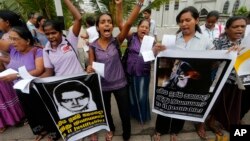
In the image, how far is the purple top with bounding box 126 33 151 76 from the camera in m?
2.62

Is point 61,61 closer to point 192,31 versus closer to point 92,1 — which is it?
point 192,31

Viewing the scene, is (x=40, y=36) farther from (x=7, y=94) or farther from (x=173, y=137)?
(x=173, y=137)

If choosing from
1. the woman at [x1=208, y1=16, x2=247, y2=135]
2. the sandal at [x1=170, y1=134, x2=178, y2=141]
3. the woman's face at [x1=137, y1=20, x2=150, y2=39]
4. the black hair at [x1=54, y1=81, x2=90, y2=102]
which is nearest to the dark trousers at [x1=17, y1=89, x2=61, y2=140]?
the black hair at [x1=54, y1=81, x2=90, y2=102]

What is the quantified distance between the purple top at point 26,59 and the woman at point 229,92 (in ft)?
7.63

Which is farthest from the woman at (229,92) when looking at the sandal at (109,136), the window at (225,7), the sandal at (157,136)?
the window at (225,7)

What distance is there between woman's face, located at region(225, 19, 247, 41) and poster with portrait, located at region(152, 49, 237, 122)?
0.37m

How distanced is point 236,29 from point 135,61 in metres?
1.28

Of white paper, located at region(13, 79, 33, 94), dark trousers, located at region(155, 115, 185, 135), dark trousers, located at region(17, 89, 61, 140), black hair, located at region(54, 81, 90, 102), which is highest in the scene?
white paper, located at region(13, 79, 33, 94)

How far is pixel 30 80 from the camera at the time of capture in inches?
90.6

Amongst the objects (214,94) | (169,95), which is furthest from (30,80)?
(214,94)

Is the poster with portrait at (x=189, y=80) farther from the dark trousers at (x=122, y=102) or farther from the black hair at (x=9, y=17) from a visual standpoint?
the black hair at (x=9, y=17)

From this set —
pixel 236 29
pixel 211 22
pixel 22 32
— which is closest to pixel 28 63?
pixel 22 32

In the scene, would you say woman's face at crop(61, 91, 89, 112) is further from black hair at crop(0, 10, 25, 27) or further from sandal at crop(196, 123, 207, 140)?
sandal at crop(196, 123, 207, 140)

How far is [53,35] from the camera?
93.4 inches
